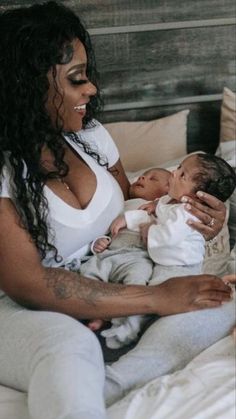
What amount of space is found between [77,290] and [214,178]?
0.48 meters

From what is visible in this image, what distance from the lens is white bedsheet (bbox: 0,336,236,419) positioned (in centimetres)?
114

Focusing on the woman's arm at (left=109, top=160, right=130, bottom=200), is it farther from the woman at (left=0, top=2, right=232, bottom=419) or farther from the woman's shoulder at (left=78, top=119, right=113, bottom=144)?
the woman at (left=0, top=2, right=232, bottom=419)

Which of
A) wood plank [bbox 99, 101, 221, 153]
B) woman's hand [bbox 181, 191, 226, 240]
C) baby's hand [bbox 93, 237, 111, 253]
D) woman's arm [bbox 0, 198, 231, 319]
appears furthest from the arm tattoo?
wood plank [bbox 99, 101, 221, 153]

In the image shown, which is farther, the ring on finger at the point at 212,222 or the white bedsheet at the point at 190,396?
the ring on finger at the point at 212,222

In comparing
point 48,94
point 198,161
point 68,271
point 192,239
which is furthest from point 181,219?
point 48,94

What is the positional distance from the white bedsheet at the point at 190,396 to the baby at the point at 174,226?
21 centimetres

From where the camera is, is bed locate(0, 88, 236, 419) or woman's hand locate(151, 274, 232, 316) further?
woman's hand locate(151, 274, 232, 316)

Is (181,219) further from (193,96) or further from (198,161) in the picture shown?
(193,96)

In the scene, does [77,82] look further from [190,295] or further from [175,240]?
[190,295]

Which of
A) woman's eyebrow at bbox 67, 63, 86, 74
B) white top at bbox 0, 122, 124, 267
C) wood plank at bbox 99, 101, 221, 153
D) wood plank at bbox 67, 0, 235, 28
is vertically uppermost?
woman's eyebrow at bbox 67, 63, 86, 74

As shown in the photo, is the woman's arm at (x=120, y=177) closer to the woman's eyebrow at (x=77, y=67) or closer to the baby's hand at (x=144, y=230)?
the baby's hand at (x=144, y=230)

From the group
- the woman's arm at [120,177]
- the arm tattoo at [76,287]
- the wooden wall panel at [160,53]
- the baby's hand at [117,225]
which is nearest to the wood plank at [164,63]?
the wooden wall panel at [160,53]

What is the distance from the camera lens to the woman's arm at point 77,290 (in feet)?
4.37

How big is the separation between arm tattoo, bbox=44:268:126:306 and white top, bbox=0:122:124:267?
0.29 feet
